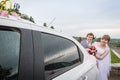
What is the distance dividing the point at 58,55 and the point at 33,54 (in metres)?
0.63

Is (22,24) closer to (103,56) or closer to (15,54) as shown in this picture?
(15,54)

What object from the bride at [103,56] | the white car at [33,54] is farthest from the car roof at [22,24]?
the bride at [103,56]

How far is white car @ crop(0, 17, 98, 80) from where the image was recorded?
9.23ft

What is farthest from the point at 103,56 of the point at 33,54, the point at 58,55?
the point at 33,54

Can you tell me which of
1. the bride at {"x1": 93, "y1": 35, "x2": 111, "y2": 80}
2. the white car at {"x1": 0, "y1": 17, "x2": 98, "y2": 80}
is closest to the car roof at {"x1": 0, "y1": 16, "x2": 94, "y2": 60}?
the white car at {"x1": 0, "y1": 17, "x2": 98, "y2": 80}

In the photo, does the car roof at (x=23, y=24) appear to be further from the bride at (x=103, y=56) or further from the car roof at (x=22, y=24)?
the bride at (x=103, y=56)

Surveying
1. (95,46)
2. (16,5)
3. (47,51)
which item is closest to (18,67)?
(47,51)

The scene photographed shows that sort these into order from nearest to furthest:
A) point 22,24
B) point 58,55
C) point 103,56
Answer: point 22,24, point 58,55, point 103,56

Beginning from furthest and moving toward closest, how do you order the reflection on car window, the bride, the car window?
the bride
the car window
the reflection on car window

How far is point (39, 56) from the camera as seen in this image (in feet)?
10.4

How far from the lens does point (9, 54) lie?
9.37 feet

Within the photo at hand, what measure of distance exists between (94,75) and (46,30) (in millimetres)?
1493

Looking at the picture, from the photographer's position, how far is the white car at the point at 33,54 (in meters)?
2.81

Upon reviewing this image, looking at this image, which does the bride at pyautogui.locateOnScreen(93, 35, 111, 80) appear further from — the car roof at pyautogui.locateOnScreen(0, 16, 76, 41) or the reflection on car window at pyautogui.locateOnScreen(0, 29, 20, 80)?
the reflection on car window at pyautogui.locateOnScreen(0, 29, 20, 80)
